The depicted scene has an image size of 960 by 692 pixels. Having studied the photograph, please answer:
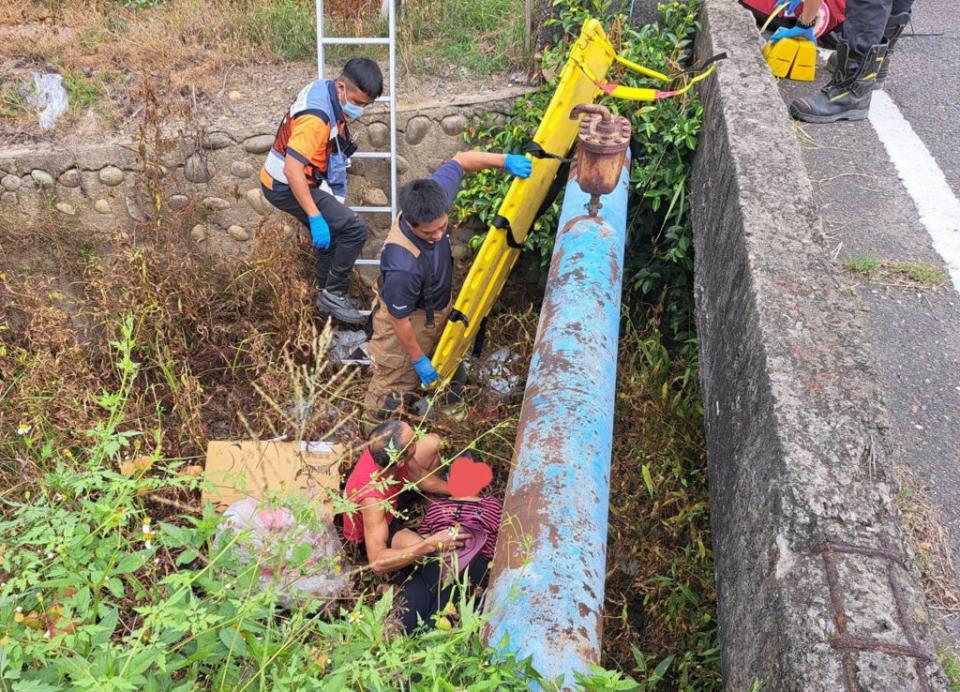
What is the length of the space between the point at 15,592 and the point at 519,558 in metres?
1.31

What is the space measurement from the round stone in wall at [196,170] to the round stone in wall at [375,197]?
3.33 ft

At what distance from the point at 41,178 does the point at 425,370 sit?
2.97 metres

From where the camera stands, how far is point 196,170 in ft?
16.1

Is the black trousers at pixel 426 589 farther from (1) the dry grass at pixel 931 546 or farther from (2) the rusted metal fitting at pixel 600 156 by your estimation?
(2) the rusted metal fitting at pixel 600 156

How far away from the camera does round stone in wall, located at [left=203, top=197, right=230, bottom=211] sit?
5043mm

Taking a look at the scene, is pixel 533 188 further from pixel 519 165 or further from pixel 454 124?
pixel 454 124

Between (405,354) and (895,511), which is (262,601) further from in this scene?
(405,354)

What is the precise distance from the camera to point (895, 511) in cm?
185

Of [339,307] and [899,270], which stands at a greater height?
[899,270]

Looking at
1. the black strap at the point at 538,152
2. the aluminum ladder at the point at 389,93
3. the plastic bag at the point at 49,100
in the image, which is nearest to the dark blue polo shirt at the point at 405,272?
the black strap at the point at 538,152

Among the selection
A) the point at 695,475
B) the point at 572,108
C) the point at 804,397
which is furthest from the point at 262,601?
the point at 572,108

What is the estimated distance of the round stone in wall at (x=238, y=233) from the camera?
516 cm

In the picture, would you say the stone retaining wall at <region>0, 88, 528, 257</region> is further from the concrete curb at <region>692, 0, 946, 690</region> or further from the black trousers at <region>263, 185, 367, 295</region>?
the concrete curb at <region>692, 0, 946, 690</region>

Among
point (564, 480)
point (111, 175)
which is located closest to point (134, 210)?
point (111, 175)
